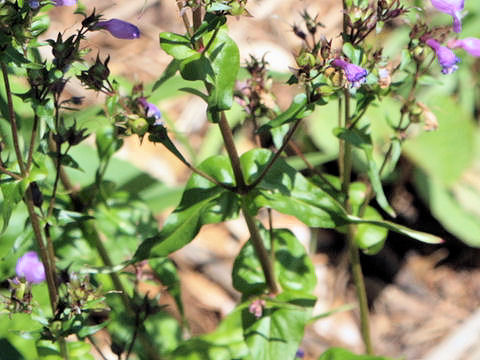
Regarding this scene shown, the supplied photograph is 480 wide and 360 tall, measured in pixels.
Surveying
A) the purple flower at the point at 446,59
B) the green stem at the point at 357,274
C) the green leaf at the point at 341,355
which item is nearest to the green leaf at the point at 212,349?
the green leaf at the point at 341,355

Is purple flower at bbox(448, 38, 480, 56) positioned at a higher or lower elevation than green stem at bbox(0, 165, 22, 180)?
higher

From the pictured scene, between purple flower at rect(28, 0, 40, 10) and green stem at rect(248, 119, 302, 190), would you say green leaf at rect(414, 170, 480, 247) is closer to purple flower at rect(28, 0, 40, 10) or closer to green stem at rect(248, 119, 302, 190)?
green stem at rect(248, 119, 302, 190)

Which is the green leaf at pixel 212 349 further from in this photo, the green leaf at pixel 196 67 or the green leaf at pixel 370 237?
the green leaf at pixel 196 67

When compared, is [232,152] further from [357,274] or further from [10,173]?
[357,274]

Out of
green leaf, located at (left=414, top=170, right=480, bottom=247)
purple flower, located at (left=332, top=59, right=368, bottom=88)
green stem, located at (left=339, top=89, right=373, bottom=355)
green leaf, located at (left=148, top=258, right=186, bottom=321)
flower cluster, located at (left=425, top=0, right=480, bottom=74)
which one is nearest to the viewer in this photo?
purple flower, located at (left=332, top=59, right=368, bottom=88)

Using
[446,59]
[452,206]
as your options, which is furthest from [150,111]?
[452,206]

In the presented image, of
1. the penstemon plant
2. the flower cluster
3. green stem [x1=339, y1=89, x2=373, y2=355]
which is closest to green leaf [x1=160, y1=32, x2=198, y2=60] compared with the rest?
the penstemon plant

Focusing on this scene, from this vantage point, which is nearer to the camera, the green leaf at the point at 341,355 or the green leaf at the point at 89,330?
the green leaf at the point at 89,330
